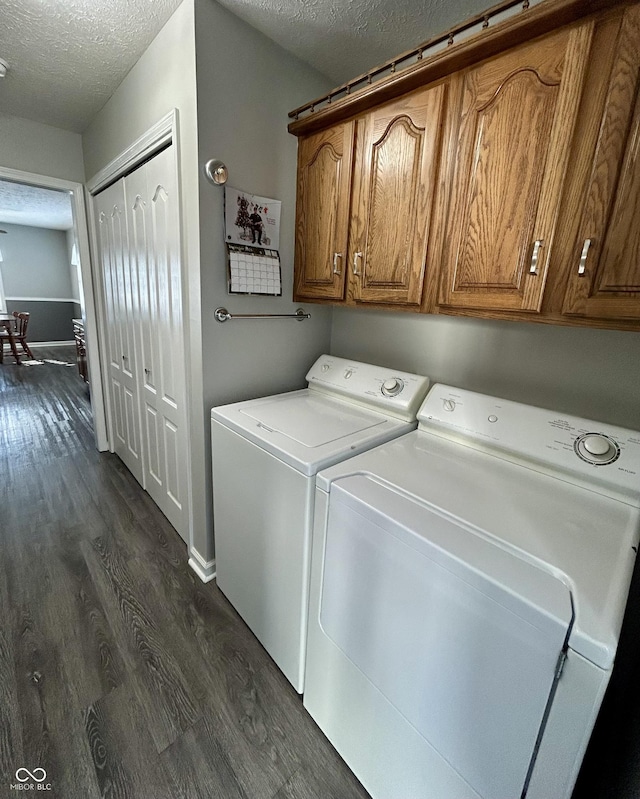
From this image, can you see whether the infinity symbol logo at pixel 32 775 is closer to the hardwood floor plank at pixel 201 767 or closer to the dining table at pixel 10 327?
the hardwood floor plank at pixel 201 767

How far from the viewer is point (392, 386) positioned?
5.02 feet

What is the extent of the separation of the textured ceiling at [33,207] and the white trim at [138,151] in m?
1.73

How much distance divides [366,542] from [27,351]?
24.9 feet

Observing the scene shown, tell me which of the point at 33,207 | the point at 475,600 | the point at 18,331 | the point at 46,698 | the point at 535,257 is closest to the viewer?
the point at 475,600

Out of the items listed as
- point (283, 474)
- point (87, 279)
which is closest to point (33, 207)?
point (87, 279)

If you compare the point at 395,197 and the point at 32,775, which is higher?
the point at 395,197

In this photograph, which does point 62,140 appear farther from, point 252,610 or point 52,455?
point 252,610

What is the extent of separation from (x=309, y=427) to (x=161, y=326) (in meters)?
1.05

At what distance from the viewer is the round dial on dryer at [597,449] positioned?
1.02 metres

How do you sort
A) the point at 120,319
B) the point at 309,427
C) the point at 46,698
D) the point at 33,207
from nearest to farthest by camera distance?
1. the point at 46,698
2. the point at 309,427
3. the point at 120,319
4. the point at 33,207

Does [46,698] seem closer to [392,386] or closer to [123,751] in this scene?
[123,751]

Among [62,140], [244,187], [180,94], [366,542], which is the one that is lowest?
[366,542]

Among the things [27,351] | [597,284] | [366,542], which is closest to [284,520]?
[366,542]

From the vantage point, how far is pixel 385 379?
158cm
